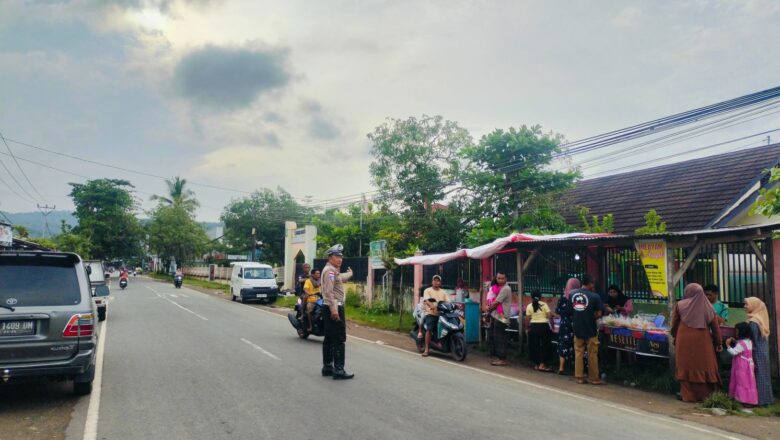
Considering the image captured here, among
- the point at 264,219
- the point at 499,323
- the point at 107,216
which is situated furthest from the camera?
the point at 107,216

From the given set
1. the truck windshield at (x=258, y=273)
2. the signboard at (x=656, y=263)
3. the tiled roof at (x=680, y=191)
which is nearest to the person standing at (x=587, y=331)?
the signboard at (x=656, y=263)

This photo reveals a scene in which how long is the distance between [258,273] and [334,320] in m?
20.3

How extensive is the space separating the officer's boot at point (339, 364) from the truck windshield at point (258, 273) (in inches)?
789

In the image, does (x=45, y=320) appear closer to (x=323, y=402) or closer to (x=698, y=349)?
(x=323, y=402)

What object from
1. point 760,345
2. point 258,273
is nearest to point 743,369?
point 760,345

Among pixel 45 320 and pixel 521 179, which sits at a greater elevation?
pixel 521 179

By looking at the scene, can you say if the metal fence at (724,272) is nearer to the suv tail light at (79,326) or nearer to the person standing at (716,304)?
the person standing at (716,304)

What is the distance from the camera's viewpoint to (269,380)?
7.90m

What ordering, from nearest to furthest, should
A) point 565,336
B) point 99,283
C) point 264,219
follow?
point 565,336 → point 99,283 → point 264,219

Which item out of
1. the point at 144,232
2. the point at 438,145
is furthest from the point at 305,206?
the point at 438,145

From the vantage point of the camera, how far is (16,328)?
6.12 metres

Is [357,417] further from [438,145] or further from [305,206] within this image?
[305,206]

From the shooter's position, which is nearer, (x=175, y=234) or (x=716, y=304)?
(x=716, y=304)

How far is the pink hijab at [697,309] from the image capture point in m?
7.88
